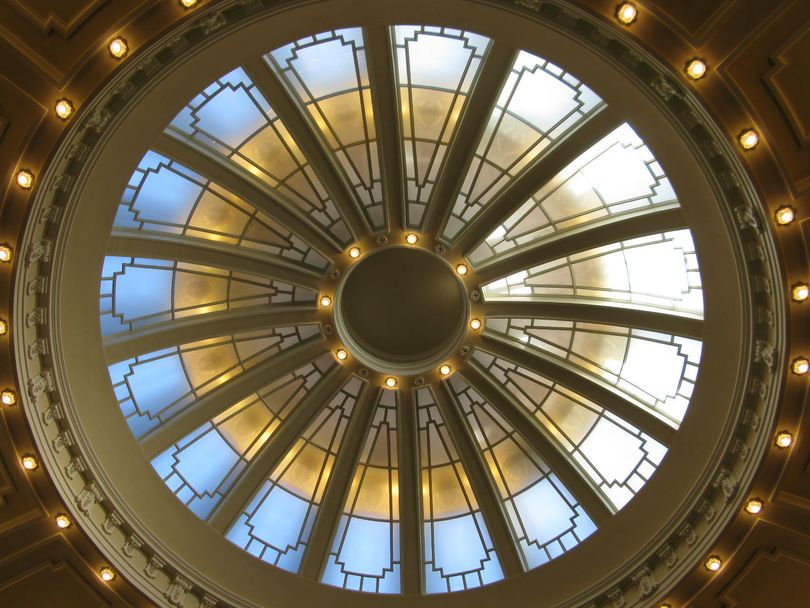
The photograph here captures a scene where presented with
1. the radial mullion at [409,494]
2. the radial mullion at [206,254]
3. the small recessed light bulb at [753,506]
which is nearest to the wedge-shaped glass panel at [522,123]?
the radial mullion at [206,254]

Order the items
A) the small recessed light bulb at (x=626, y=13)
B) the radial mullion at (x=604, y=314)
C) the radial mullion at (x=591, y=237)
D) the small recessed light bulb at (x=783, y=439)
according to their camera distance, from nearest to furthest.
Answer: the small recessed light bulb at (x=626, y=13), the small recessed light bulb at (x=783, y=439), the radial mullion at (x=591, y=237), the radial mullion at (x=604, y=314)

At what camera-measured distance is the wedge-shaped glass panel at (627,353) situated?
14016mm

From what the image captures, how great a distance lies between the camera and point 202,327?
14.6m

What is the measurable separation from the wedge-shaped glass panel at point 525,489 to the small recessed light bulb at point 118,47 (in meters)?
10.6

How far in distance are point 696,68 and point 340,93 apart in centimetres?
690

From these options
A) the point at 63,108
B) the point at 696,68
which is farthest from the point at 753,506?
the point at 63,108

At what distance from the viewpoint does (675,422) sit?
14047 millimetres

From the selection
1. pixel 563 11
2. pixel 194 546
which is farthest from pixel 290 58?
pixel 194 546

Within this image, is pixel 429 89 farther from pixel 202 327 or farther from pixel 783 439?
pixel 783 439

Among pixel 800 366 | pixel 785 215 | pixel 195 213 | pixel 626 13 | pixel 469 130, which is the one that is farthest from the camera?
pixel 195 213

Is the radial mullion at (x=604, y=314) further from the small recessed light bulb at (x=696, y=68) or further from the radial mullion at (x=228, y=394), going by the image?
the small recessed light bulb at (x=696, y=68)

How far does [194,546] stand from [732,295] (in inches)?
472

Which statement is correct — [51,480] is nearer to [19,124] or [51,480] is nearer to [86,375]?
[86,375]

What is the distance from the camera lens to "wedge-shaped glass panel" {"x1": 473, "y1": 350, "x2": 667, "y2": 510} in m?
14.7
